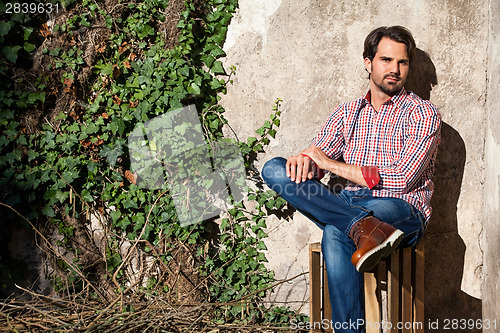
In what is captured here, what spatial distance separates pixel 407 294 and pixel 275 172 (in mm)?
986

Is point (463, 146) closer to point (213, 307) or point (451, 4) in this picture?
point (451, 4)

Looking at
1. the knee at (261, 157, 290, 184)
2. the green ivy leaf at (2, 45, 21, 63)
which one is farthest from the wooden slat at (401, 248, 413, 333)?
the green ivy leaf at (2, 45, 21, 63)

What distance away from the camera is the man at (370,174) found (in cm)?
254

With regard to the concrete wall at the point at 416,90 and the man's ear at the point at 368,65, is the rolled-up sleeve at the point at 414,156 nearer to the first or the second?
the man's ear at the point at 368,65

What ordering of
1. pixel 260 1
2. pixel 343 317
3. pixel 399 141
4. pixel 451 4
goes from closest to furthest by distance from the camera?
pixel 343 317 < pixel 399 141 < pixel 451 4 < pixel 260 1

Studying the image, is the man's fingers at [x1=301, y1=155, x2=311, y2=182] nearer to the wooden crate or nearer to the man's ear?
the wooden crate

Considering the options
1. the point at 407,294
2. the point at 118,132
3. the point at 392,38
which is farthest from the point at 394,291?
the point at 118,132

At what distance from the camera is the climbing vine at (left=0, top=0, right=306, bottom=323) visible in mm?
3441

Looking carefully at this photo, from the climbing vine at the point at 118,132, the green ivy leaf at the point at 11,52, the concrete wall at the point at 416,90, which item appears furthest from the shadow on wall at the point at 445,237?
the green ivy leaf at the point at 11,52

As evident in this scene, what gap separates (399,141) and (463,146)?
2.16 ft

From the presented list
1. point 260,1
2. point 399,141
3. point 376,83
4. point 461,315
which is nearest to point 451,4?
point 376,83

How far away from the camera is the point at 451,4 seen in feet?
10.2

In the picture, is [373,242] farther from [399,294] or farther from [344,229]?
[399,294]

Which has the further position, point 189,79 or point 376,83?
point 189,79
